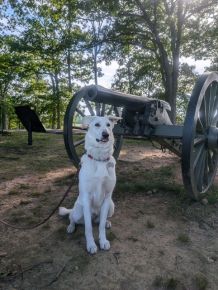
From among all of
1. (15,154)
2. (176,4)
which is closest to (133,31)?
(176,4)

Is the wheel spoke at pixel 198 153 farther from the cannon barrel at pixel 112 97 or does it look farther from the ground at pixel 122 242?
the cannon barrel at pixel 112 97

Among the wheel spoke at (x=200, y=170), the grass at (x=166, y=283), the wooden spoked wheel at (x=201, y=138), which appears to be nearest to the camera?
the grass at (x=166, y=283)

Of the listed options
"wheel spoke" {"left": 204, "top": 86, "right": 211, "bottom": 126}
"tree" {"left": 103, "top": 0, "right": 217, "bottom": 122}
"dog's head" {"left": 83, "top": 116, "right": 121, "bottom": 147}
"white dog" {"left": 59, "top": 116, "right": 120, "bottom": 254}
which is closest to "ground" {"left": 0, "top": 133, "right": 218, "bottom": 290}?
"white dog" {"left": 59, "top": 116, "right": 120, "bottom": 254}

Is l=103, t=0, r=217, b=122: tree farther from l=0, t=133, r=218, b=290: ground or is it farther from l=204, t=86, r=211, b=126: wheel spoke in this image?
l=0, t=133, r=218, b=290: ground

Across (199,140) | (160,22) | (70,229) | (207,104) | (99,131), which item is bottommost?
(70,229)

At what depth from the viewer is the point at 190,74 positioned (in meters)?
20.1

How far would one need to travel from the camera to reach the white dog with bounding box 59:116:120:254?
3230 millimetres

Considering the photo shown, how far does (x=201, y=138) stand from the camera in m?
4.37

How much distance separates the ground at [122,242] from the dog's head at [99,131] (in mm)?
971

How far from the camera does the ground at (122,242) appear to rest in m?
2.71

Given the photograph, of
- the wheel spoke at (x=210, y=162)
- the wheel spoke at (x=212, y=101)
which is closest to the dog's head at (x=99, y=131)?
the wheel spoke at (x=212, y=101)

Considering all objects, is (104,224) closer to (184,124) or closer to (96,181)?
(96,181)

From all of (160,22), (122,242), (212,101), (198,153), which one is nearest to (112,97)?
(198,153)

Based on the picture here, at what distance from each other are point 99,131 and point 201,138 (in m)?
1.64
